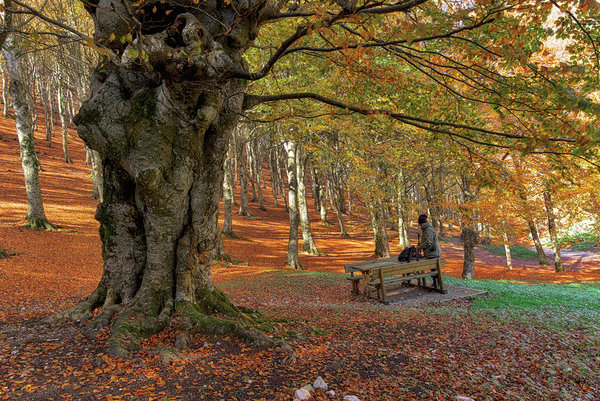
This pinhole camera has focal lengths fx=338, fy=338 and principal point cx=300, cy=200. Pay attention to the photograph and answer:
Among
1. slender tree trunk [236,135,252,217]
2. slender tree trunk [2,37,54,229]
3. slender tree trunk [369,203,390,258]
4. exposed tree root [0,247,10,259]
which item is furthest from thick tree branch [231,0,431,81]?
slender tree trunk [236,135,252,217]

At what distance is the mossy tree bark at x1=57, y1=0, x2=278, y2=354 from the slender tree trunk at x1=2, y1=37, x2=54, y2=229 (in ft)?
38.8

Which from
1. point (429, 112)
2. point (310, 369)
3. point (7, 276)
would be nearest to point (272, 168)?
point (7, 276)

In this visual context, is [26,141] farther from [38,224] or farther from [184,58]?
[184,58]

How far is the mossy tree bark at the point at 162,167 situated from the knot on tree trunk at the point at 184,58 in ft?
0.08

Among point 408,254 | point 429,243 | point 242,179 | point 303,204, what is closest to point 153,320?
point 408,254

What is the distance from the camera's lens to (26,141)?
14.2 metres

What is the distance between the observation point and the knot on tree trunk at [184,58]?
3.90 m

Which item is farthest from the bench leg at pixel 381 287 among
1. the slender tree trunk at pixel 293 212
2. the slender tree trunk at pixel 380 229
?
the slender tree trunk at pixel 380 229

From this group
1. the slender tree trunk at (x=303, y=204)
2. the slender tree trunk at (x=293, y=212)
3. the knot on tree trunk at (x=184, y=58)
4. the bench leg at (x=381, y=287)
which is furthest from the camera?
the slender tree trunk at (x=303, y=204)

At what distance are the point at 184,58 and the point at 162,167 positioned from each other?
1532 mm

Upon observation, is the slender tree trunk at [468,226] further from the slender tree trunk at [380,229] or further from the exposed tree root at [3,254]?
the exposed tree root at [3,254]

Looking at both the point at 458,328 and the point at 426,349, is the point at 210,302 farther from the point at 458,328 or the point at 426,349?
the point at 458,328

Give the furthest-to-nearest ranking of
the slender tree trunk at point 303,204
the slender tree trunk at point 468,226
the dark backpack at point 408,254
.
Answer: the slender tree trunk at point 303,204, the slender tree trunk at point 468,226, the dark backpack at point 408,254

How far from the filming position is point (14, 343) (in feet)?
13.1
